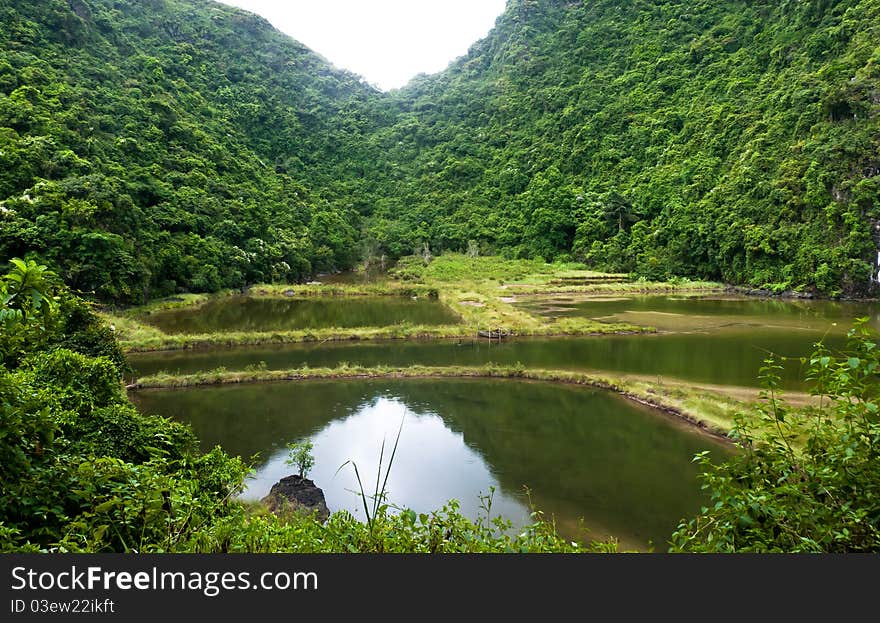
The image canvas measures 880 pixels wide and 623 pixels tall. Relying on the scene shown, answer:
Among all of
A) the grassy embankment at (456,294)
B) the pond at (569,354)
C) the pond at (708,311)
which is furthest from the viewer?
the pond at (708,311)

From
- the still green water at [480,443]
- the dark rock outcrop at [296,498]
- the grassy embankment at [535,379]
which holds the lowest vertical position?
the still green water at [480,443]

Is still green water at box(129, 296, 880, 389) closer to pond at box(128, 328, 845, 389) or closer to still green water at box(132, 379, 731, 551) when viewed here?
pond at box(128, 328, 845, 389)

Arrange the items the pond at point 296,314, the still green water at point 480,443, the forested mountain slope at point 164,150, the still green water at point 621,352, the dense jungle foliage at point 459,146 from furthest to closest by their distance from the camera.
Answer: the dense jungle foliage at point 459,146
the forested mountain slope at point 164,150
the pond at point 296,314
the still green water at point 621,352
the still green water at point 480,443

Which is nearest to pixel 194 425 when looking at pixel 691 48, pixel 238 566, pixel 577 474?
pixel 577 474

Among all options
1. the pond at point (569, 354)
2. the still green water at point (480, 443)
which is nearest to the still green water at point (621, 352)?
the pond at point (569, 354)

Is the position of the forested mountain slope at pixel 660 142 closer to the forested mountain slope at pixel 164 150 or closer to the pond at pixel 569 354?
the forested mountain slope at pixel 164 150

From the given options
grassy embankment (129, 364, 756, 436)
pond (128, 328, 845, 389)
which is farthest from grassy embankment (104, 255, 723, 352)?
grassy embankment (129, 364, 756, 436)

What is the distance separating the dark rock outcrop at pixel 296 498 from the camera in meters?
11.3

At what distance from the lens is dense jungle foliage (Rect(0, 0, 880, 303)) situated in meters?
50.2

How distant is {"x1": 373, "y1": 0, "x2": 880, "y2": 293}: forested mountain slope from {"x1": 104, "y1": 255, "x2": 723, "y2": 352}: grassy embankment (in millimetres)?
9585

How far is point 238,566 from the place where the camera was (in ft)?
8.36

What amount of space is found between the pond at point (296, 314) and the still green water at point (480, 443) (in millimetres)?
14538

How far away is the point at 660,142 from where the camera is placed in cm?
9388

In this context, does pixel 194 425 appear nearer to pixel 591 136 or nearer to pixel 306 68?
pixel 591 136
